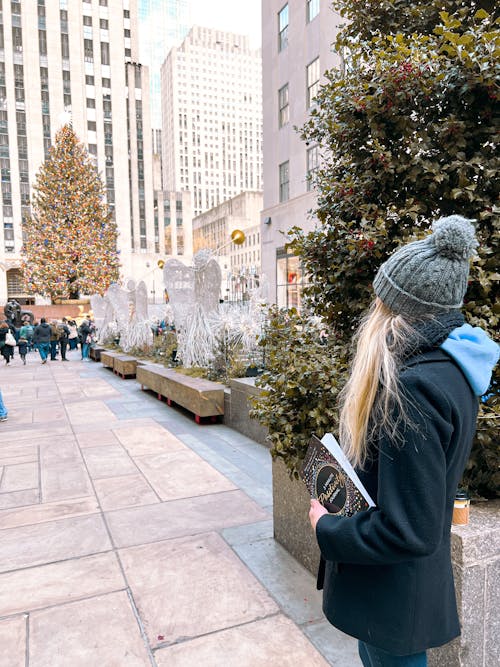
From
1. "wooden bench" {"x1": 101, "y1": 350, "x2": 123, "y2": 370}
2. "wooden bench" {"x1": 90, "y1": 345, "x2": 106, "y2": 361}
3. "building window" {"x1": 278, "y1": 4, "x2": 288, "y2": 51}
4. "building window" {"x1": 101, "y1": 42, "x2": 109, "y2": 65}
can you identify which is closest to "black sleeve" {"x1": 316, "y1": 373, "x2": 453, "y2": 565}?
"wooden bench" {"x1": 101, "y1": 350, "x2": 123, "y2": 370}

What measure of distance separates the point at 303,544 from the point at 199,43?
170 metres

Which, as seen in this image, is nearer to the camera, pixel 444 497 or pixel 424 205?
pixel 444 497

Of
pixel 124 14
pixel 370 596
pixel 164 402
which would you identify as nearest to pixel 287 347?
pixel 370 596

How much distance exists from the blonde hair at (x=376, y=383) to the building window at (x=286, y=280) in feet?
63.6

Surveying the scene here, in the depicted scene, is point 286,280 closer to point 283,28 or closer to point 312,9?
point 312,9

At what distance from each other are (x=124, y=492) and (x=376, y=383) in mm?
3948

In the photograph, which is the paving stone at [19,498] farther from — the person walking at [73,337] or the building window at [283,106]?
the building window at [283,106]

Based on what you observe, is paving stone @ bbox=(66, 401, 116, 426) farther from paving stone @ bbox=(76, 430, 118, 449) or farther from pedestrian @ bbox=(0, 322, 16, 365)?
pedestrian @ bbox=(0, 322, 16, 365)

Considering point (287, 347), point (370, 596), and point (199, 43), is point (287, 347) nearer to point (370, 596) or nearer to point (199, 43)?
point (370, 596)

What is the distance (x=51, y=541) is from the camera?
3.59 m

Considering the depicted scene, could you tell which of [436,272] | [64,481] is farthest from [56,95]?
[436,272]

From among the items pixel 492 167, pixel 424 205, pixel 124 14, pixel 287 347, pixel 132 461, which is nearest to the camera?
pixel 492 167

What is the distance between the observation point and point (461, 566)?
6.17 feet

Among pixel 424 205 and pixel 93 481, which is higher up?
pixel 424 205
